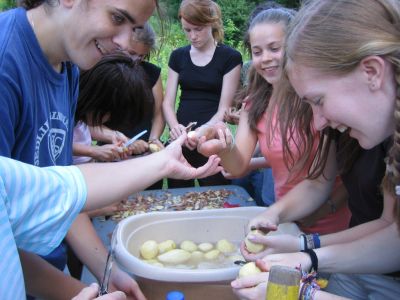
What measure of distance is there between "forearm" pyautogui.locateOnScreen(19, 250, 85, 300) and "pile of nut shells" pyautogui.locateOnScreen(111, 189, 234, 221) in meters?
0.68

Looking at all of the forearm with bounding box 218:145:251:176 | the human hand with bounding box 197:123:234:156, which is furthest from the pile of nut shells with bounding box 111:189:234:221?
the human hand with bounding box 197:123:234:156

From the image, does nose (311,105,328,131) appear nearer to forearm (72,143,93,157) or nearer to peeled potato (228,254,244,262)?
peeled potato (228,254,244,262)

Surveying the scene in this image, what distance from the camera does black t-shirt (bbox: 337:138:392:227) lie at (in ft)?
3.88

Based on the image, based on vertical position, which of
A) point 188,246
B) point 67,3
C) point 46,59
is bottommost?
point 188,246

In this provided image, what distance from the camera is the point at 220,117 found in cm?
290

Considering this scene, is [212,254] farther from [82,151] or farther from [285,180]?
[82,151]

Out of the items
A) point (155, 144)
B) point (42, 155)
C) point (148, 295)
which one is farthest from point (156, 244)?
point (155, 144)

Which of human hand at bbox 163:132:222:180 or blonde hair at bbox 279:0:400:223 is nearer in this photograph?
blonde hair at bbox 279:0:400:223

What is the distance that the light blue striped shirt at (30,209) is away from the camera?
688mm

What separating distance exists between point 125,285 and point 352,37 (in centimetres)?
91

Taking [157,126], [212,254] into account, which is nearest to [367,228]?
[212,254]

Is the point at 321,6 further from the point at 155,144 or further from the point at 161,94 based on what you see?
the point at 161,94

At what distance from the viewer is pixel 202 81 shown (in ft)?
10.0

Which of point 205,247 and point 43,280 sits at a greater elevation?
point 43,280
